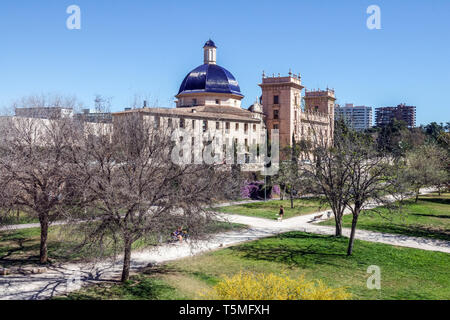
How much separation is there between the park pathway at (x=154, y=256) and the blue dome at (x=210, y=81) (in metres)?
39.2

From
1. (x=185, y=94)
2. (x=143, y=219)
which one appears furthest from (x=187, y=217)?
(x=185, y=94)

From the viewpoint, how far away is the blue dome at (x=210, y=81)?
65.7 metres

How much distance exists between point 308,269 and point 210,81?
52.7 m

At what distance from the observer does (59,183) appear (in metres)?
16.8

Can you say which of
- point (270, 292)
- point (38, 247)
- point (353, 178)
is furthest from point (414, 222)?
point (38, 247)

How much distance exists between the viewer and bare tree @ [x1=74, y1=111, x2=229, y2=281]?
1362cm

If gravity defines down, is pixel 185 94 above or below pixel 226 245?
above

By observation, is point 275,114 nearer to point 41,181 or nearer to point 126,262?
point 41,181

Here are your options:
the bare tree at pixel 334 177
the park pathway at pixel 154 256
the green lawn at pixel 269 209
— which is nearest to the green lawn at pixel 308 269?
the park pathway at pixel 154 256

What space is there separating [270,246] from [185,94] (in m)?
49.2

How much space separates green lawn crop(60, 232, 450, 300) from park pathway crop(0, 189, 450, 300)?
0.91m

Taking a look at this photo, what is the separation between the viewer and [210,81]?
66.0 m

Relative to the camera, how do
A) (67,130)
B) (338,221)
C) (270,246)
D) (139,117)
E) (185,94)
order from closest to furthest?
(139,117) < (67,130) < (270,246) < (338,221) < (185,94)
